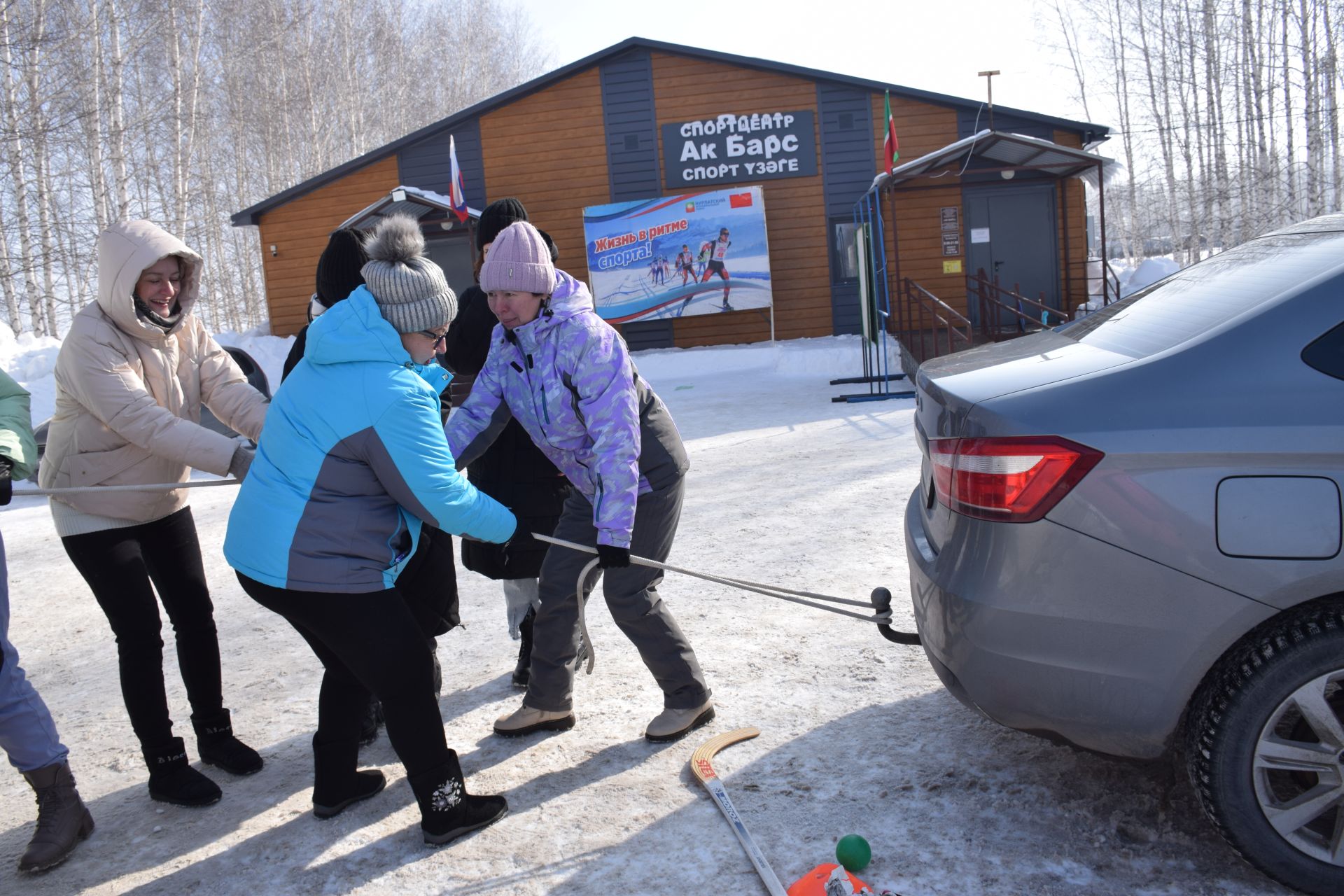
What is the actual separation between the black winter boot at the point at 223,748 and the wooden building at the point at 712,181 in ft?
50.1

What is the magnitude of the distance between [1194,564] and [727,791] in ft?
4.76

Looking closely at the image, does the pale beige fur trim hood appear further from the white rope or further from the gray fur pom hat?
the gray fur pom hat

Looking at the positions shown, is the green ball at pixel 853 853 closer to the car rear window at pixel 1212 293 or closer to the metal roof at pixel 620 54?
the car rear window at pixel 1212 293

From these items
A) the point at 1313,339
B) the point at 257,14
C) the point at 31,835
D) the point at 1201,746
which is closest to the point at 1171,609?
the point at 1201,746

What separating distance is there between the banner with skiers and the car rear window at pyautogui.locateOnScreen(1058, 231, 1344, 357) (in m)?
14.6

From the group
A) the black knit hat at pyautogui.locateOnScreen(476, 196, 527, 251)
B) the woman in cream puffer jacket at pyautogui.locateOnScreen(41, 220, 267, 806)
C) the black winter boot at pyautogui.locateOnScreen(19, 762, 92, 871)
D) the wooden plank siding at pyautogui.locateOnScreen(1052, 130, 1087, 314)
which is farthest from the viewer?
the wooden plank siding at pyautogui.locateOnScreen(1052, 130, 1087, 314)

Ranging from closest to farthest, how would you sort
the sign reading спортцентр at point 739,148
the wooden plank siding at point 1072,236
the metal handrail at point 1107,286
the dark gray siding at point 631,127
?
the metal handrail at point 1107,286 → the wooden plank siding at point 1072,236 → the sign reading спортцентр at point 739,148 → the dark gray siding at point 631,127

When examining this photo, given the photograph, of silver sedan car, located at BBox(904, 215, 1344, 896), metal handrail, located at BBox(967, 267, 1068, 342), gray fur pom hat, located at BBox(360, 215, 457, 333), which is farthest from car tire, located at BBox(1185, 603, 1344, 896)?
metal handrail, located at BBox(967, 267, 1068, 342)

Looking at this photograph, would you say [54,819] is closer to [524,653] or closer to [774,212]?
[524,653]

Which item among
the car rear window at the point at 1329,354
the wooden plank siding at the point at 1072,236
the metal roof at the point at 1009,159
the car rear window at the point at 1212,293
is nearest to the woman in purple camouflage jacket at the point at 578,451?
the car rear window at the point at 1212,293

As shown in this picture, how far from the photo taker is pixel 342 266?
11.0ft

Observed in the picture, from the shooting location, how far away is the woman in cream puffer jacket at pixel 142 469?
9.68 feet

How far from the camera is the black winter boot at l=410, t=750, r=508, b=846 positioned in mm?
2695

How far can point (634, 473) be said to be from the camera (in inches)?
116
